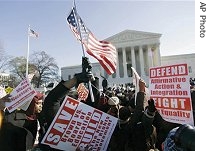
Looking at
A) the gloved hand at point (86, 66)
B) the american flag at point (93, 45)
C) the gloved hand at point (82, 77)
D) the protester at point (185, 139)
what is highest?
the american flag at point (93, 45)

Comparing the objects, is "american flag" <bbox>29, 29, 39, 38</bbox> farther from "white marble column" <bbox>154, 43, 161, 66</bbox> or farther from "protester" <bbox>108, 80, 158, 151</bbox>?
"white marble column" <bbox>154, 43, 161, 66</bbox>

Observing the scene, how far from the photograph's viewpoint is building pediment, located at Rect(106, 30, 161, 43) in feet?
224

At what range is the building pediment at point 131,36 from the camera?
68188mm

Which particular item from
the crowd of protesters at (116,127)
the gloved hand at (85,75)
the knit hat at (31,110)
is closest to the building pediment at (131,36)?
the knit hat at (31,110)

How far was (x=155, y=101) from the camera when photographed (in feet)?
9.53

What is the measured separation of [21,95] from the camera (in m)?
3.71

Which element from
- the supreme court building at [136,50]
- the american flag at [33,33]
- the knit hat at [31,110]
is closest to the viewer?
the knit hat at [31,110]

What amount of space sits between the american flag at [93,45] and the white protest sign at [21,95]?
1.01 m

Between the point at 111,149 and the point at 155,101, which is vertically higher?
the point at 155,101

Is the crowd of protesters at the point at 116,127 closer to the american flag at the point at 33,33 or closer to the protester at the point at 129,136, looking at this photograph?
the protester at the point at 129,136

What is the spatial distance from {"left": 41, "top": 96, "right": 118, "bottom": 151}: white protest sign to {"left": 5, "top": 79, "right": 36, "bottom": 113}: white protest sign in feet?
3.83
